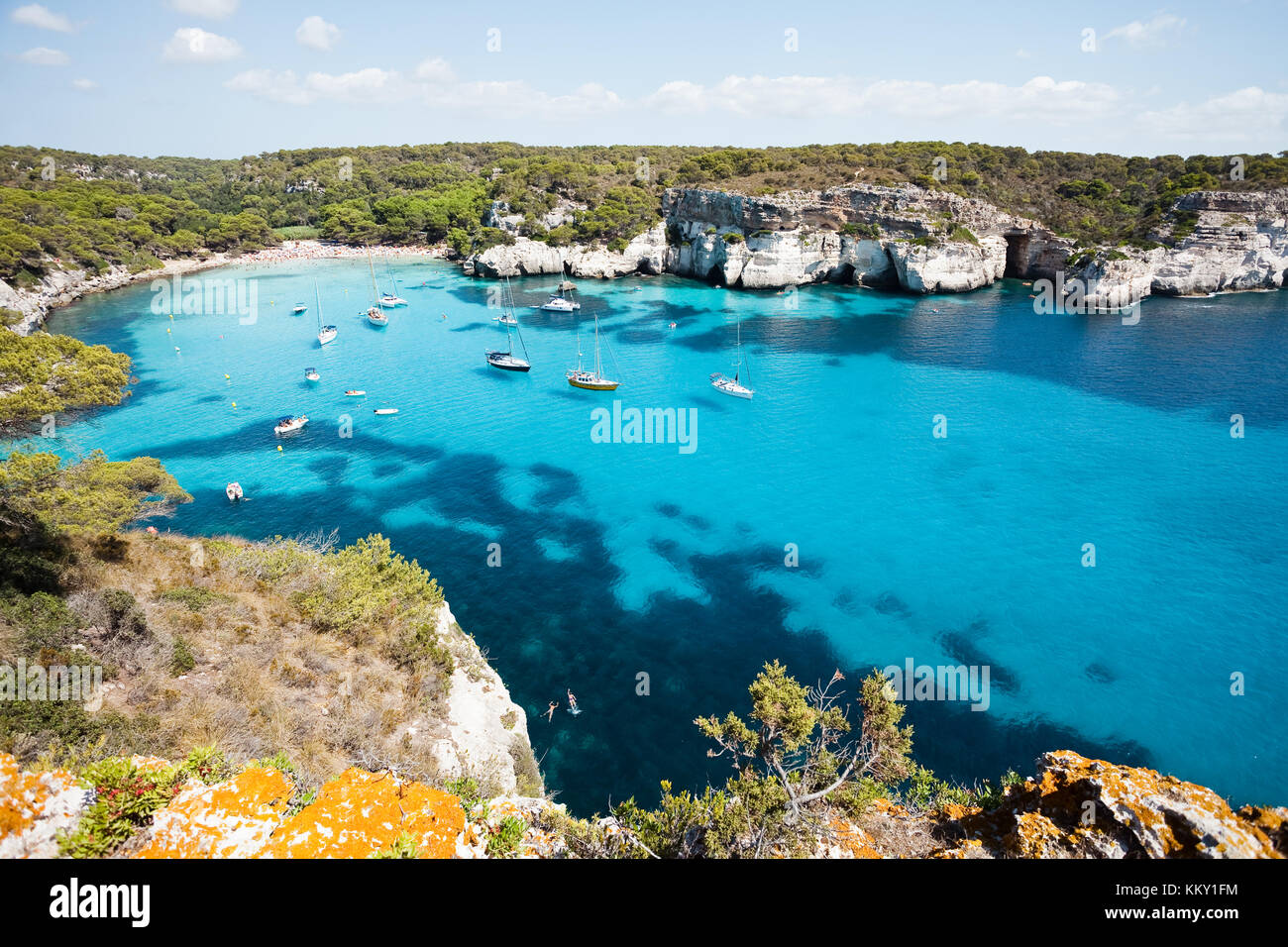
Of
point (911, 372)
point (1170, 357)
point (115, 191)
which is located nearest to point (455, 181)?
point (115, 191)

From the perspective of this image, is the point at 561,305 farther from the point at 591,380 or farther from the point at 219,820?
the point at 219,820

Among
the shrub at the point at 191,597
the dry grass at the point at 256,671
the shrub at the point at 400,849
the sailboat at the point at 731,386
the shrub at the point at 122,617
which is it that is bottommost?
the dry grass at the point at 256,671

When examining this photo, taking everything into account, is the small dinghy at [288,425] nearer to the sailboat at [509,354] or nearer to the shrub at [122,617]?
the sailboat at [509,354]

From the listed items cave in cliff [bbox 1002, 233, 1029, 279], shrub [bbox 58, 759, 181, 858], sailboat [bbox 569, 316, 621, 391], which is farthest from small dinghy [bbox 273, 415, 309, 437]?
cave in cliff [bbox 1002, 233, 1029, 279]

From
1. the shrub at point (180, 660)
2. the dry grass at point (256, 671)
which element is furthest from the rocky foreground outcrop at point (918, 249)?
the shrub at point (180, 660)

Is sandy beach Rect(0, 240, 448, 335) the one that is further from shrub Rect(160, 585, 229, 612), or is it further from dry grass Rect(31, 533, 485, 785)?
shrub Rect(160, 585, 229, 612)

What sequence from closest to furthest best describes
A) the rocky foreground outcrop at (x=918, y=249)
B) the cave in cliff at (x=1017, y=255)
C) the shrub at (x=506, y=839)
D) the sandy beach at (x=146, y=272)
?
the shrub at (x=506, y=839), the sandy beach at (x=146, y=272), the rocky foreground outcrop at (x=918, y=249), the cave in cliff at (x=1017, y=255)

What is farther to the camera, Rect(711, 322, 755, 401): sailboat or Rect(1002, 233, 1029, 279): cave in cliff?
Rect(1002, 233, 1029, 279): cave in cliff
